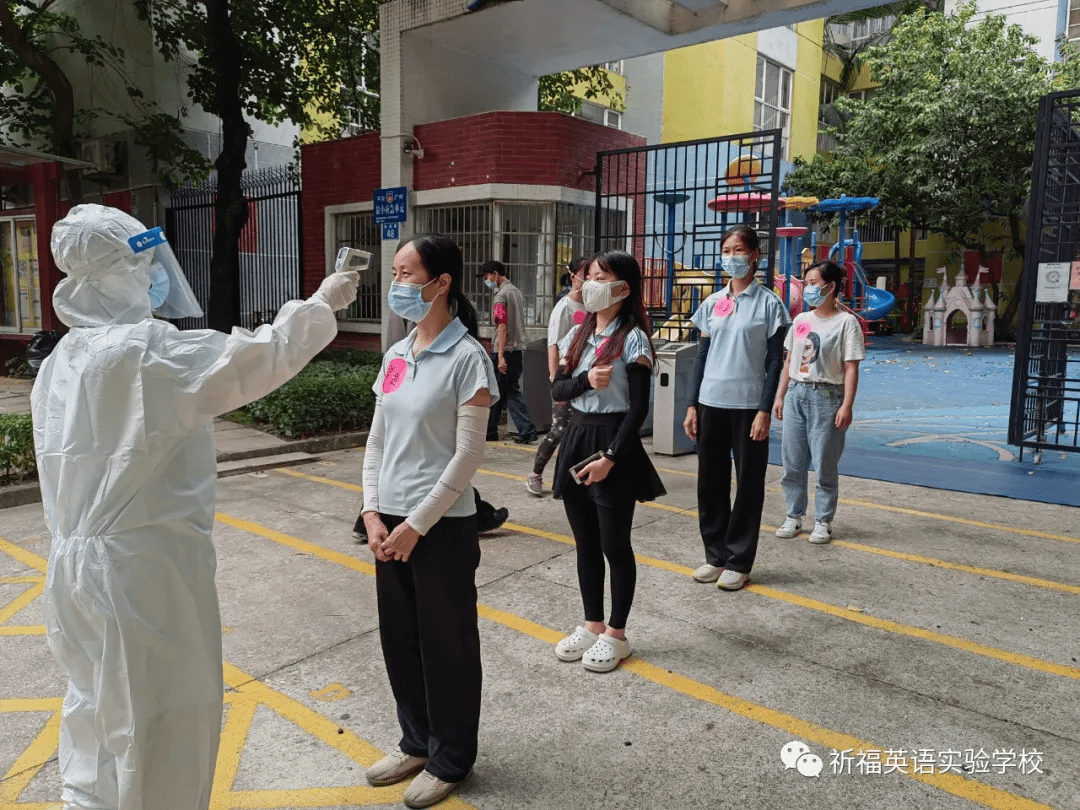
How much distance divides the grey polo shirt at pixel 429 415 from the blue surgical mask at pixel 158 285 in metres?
0.70

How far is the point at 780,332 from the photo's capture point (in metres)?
4.30

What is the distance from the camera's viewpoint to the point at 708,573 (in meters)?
4.46

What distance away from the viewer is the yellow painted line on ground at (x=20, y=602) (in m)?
4.02

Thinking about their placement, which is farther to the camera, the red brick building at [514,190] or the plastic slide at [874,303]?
the plastic slide at [874,303]

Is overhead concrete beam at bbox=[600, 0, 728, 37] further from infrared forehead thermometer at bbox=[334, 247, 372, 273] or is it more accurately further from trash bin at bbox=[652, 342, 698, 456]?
infrared forehead thermometer at bbox=[334, 247, 372, 273]

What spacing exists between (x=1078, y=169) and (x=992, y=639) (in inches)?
234

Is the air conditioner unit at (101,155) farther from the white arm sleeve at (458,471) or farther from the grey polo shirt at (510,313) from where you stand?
the white arm sleeve at (458,471)

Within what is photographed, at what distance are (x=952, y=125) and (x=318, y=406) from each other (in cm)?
1909

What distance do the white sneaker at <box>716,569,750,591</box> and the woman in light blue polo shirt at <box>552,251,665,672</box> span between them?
100 cm

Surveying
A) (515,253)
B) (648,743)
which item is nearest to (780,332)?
(648,743)

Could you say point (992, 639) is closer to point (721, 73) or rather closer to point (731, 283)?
point (731, 283)

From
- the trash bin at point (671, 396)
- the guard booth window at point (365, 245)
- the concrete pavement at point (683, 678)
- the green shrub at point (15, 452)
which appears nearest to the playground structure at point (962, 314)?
the guard booth window at point (365, 245)

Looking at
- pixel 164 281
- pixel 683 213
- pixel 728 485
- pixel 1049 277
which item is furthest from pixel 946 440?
pixel 164 281

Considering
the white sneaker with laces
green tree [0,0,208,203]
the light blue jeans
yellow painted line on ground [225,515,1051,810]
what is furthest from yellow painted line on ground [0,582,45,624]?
green tree [0,0,208,203]
